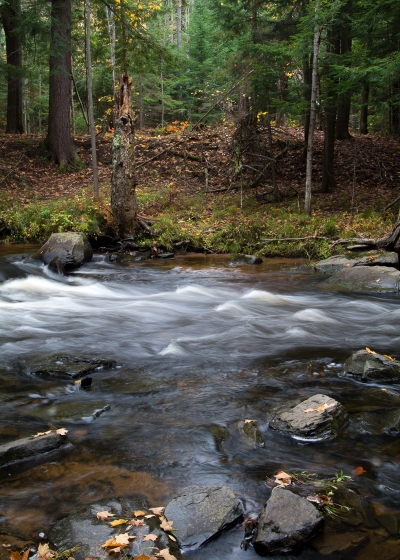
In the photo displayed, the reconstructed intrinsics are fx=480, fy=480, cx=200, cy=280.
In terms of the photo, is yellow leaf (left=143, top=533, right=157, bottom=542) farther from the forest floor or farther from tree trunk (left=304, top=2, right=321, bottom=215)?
tree trunk (left=304, top=2, right=321, bottom=215)

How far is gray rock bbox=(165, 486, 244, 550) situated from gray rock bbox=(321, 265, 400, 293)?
7.66 meters

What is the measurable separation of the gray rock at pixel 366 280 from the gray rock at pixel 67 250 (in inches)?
249

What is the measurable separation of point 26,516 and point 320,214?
12.9 meters

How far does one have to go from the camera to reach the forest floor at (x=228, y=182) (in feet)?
46.2

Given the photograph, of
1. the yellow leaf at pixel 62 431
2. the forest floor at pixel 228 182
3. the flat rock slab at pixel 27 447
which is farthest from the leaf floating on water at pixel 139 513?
the forest floor at pixel 228 182

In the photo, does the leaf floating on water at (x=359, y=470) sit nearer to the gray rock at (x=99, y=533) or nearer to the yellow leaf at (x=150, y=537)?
the gray rock at (x=99, y=533)

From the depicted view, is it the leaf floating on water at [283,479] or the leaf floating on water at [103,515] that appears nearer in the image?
the leaf floating on water at [103,515]

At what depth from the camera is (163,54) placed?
1623cm

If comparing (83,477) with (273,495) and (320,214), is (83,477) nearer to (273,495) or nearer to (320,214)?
(273,495)

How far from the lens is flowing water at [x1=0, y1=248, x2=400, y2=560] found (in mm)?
3631

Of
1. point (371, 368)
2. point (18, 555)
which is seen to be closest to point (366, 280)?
point (371, 368)

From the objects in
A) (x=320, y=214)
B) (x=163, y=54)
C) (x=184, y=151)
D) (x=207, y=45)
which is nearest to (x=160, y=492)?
(x=320, y=214)

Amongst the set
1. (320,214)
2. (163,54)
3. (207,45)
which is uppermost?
(207,45)

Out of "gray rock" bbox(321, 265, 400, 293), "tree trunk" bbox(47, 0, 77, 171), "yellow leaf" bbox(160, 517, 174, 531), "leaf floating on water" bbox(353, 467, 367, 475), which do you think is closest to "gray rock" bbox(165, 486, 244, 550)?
"yellow leaf" bbox(160, 517, 174, 531)
